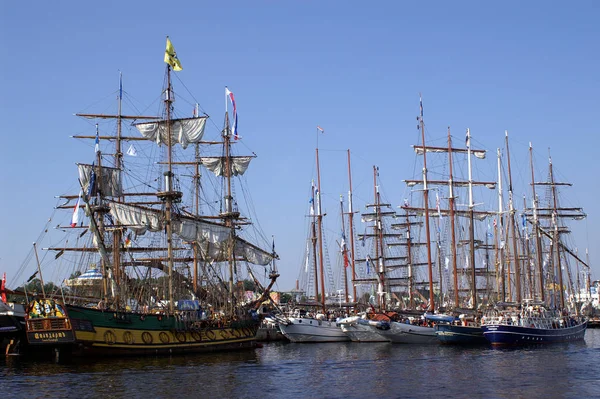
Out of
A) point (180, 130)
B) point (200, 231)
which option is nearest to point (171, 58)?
point (180, 130)

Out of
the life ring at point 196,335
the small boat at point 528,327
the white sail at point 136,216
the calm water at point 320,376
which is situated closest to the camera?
the calm water at point 320,376

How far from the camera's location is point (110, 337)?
54469 millimetres

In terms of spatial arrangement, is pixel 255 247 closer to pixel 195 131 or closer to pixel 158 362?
pixel 195 131

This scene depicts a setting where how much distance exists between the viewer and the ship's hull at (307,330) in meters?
81.3

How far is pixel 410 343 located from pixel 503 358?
786 inches

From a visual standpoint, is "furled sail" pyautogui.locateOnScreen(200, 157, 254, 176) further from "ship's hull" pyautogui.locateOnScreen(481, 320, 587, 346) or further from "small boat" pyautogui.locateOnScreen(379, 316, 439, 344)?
"ship's hull" pyautogui.locateOnScreen(481, 320, 587, 346)

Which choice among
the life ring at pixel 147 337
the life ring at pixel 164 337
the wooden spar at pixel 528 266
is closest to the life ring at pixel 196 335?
the life ring at pixel 164 337

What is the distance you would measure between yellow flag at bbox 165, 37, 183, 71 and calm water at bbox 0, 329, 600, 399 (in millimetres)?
24733

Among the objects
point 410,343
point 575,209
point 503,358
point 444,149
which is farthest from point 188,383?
point 575,209

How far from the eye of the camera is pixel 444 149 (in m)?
91.8

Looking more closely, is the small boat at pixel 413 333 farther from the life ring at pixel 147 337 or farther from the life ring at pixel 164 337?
the life ring at pixel 147 337

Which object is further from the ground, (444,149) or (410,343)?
(444,149)

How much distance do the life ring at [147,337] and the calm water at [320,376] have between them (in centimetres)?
203

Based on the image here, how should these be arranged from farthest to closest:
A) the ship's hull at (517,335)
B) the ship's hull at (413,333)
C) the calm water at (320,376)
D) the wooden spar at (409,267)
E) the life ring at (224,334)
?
the wooden spar at (409,267) → the ship's hull at (413,333) → the ship's hull at (517,335) → the life ring at (224,334) → the calm water at (320,376)
